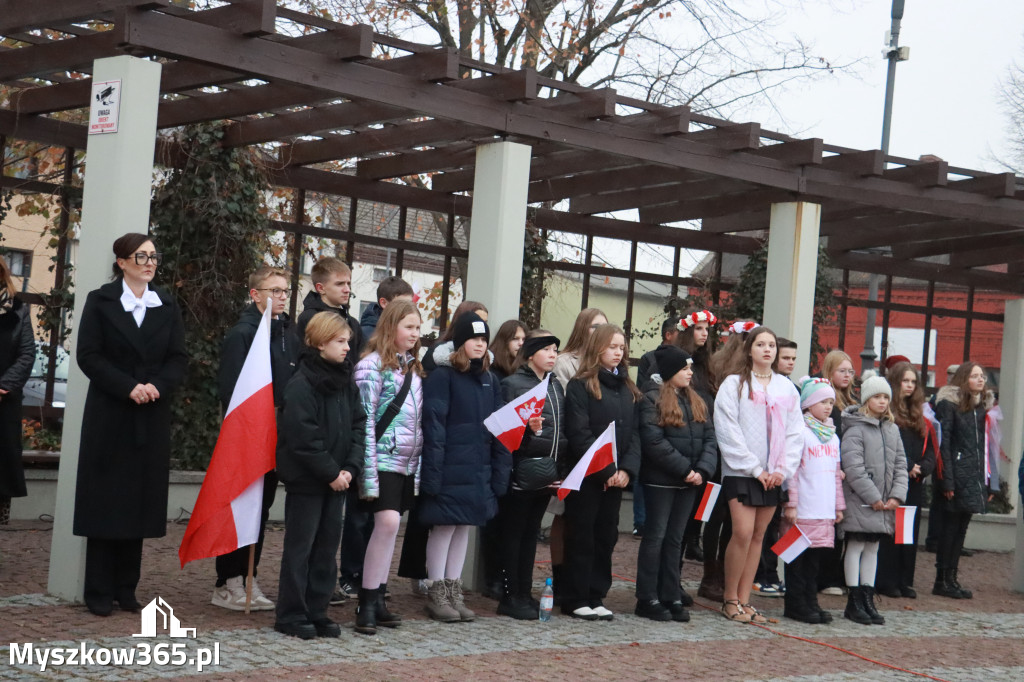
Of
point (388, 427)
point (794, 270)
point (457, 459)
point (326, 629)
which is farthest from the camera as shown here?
point (794, 270)

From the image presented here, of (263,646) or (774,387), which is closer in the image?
(263,646)

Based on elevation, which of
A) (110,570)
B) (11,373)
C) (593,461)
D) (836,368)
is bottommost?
(110,570)

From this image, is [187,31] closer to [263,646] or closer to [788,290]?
[263,646]

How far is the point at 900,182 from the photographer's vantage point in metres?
11.4

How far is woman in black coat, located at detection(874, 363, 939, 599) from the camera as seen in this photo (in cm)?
1041

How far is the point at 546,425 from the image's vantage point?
7.86 meters

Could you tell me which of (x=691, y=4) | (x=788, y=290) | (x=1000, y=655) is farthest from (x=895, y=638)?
(x=691, y=4)

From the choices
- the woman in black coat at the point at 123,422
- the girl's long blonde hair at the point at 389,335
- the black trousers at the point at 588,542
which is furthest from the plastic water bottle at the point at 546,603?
the woman in black coat at the point at 123,422

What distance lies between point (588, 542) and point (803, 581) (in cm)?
183

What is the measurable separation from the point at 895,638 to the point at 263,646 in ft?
14.6

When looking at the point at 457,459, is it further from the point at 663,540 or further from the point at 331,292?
the point at 663,540

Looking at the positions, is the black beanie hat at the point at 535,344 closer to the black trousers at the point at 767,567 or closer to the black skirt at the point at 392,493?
the black skirt at the point at 392,493

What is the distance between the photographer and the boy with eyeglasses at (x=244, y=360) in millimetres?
7367

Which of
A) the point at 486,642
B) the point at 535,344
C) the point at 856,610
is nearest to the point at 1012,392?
the point at 856,610
